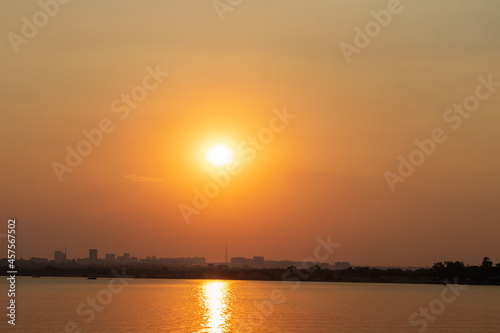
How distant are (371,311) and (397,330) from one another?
2262 cm

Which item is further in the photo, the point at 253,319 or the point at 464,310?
the point at 464,310

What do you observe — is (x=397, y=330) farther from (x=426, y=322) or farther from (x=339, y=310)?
(x=339, y=310)

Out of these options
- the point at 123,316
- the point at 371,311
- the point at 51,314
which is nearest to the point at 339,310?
the point at 371,311

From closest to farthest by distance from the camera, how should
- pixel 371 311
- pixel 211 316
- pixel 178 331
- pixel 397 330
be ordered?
pixel 178 331 → pixel 397 330 → pixel 211 316 → pixel 371 311

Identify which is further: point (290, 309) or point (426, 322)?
point (290, 309)

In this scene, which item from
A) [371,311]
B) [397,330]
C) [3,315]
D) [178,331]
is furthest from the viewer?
[371,311]

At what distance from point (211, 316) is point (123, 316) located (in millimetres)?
9933

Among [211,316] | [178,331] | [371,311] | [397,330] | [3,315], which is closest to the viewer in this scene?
[178,331]

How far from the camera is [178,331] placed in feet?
200

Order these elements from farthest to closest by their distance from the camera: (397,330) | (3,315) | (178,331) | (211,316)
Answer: (211,316) → (3,315) → (397,330) → (178,331)

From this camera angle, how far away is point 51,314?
2936 inches

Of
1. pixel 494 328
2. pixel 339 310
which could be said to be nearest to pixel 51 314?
pixel 339 310

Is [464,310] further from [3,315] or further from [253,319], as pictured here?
[3,315]

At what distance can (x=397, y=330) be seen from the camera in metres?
65.3
